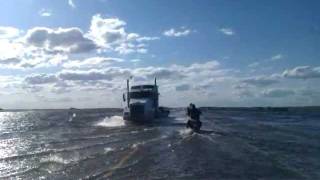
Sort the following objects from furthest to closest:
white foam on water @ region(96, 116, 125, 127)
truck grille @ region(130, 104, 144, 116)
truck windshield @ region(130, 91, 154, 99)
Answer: truck windshield @ region(130, 91, 154, 99), truck grille @ region(130, 104, 144, 116), white foam on water @ region(96, 116, 125, 127)

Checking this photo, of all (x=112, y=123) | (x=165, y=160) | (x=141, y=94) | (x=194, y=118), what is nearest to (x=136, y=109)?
(x=141, y=94)

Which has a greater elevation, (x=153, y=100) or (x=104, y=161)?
(x=153, y=100)

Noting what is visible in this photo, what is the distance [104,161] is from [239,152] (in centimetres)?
753

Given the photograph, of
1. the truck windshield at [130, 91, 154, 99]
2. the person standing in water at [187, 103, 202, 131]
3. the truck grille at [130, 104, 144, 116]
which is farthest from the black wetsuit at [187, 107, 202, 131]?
the truck windshield at [130, 91, 154, 99]

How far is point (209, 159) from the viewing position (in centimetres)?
2161

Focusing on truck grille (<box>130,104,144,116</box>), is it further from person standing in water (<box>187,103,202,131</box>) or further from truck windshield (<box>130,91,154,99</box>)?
person standing in water (<box>187,103,202,131</box>)

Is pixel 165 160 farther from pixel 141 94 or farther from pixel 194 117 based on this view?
pixel 141 94

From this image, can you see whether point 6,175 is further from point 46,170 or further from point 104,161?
point 104,161

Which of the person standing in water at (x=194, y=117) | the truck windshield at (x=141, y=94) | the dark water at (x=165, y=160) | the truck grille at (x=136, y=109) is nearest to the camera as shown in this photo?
the dark water at (x=165, y=160)

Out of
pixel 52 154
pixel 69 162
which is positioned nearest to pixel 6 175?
pixel 69 162

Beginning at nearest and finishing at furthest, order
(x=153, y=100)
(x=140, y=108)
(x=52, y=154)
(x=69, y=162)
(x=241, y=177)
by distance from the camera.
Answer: (x=241, y=177), (x=69, y=162), (x=52, y=154), (x=140, y=108), (x=153, y=100)

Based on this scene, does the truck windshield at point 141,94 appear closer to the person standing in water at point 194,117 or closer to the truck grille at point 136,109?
the truck grille at point 136,109

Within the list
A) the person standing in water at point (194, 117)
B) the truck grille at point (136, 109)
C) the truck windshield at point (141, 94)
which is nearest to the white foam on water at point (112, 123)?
the truck grille at point (136, 109)

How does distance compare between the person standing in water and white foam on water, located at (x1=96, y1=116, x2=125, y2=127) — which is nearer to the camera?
the person standing in water
